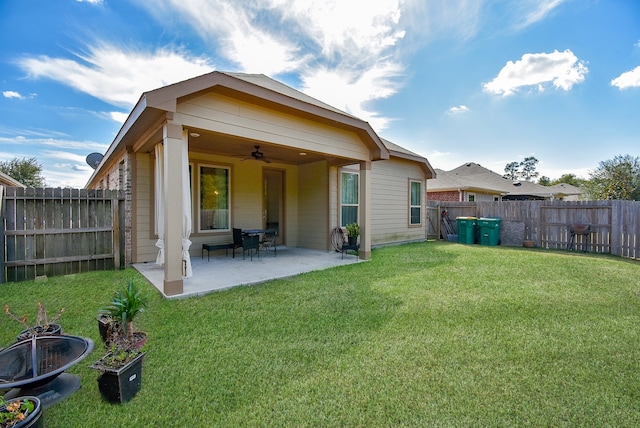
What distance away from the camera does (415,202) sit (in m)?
11.2

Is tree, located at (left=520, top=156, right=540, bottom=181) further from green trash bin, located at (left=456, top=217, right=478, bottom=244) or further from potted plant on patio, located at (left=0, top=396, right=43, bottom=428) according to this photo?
potted plant on patio, located at (left=0, top=396, right=43, bottom=428)

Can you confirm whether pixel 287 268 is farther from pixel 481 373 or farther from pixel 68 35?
pixel 68 35

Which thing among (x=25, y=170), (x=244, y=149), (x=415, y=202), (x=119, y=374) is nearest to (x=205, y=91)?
(x=244, y=149)

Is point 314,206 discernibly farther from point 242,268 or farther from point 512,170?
point 512,170

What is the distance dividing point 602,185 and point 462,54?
1915 centimetres

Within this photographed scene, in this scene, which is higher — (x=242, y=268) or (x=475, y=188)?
(x=475, y=188)

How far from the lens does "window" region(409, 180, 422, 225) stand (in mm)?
10966

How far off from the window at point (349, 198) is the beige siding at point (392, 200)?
0.69 metres

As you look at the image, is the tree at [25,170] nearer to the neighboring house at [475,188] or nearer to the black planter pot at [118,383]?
the black planter pot at [118,383]

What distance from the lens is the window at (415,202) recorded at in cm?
1097

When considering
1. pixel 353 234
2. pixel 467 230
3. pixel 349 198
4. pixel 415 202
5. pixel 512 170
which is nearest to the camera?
pixel 353 234

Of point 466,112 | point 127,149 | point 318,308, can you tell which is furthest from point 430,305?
point 466,112

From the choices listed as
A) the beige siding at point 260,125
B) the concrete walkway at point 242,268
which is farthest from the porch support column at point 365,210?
the beige siding at point 260,125

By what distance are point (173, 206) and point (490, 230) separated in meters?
10.4
